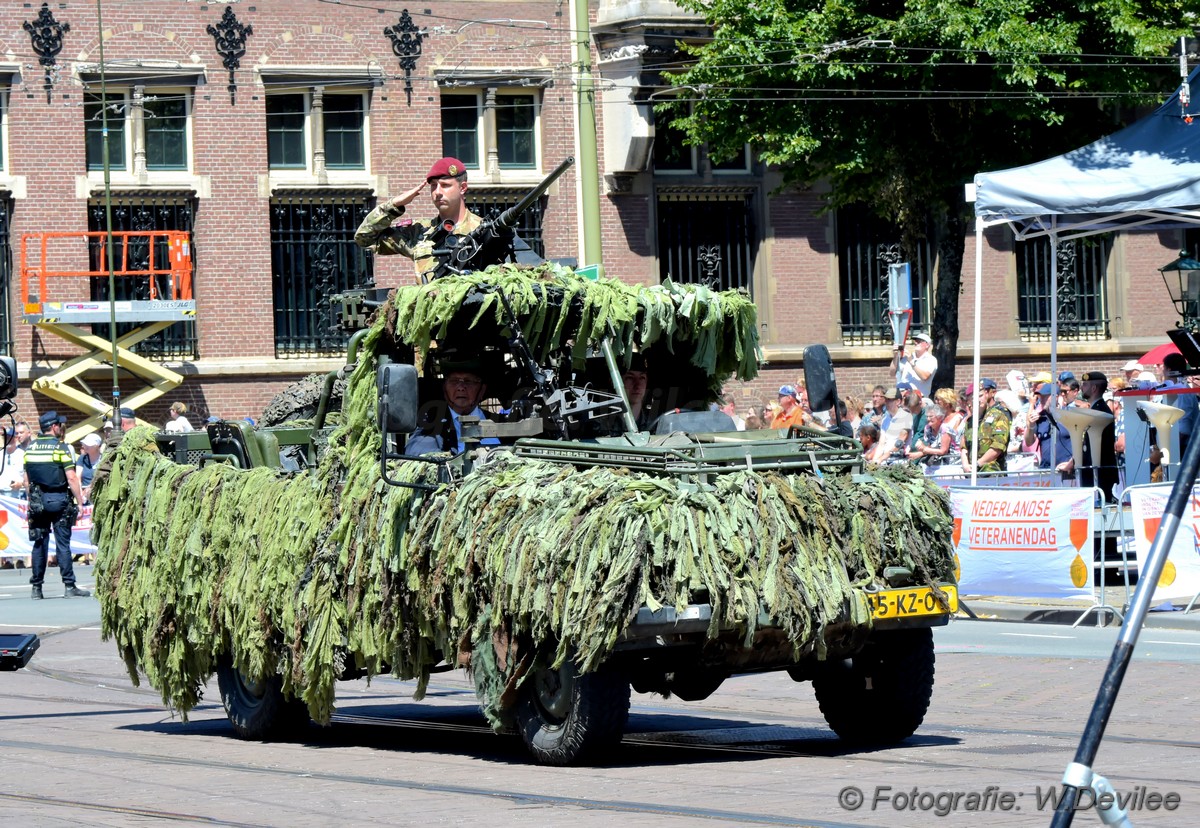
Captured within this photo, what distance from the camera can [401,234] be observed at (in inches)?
444

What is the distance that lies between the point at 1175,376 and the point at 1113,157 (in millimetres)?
2527

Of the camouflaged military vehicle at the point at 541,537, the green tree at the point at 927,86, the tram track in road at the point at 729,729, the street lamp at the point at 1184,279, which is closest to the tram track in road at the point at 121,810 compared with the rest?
the camouflaged military vehicle at the point at 541,537

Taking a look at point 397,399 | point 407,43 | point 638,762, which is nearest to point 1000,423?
point 638,762

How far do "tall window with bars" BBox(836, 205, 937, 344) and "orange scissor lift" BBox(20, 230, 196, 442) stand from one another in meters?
10.4

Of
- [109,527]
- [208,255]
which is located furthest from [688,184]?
[109,527]

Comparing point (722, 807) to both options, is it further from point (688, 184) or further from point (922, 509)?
point (688, 184)

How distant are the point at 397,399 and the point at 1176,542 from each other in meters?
8.03

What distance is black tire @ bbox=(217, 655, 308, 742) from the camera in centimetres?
1068

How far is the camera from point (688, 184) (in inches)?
1250

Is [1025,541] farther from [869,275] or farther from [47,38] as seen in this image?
[47,38]

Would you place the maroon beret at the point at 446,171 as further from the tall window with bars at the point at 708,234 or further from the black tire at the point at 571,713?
the tall window with bars at the point at 708,234

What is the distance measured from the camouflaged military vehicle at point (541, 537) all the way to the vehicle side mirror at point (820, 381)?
0.01m

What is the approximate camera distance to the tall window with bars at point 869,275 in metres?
32.3

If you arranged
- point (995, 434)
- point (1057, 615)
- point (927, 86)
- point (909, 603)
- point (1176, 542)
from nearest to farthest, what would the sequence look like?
point (909, 603)
point (1176, 542)
point (1057, 615)
point (995, 434)
point (927, 86)
